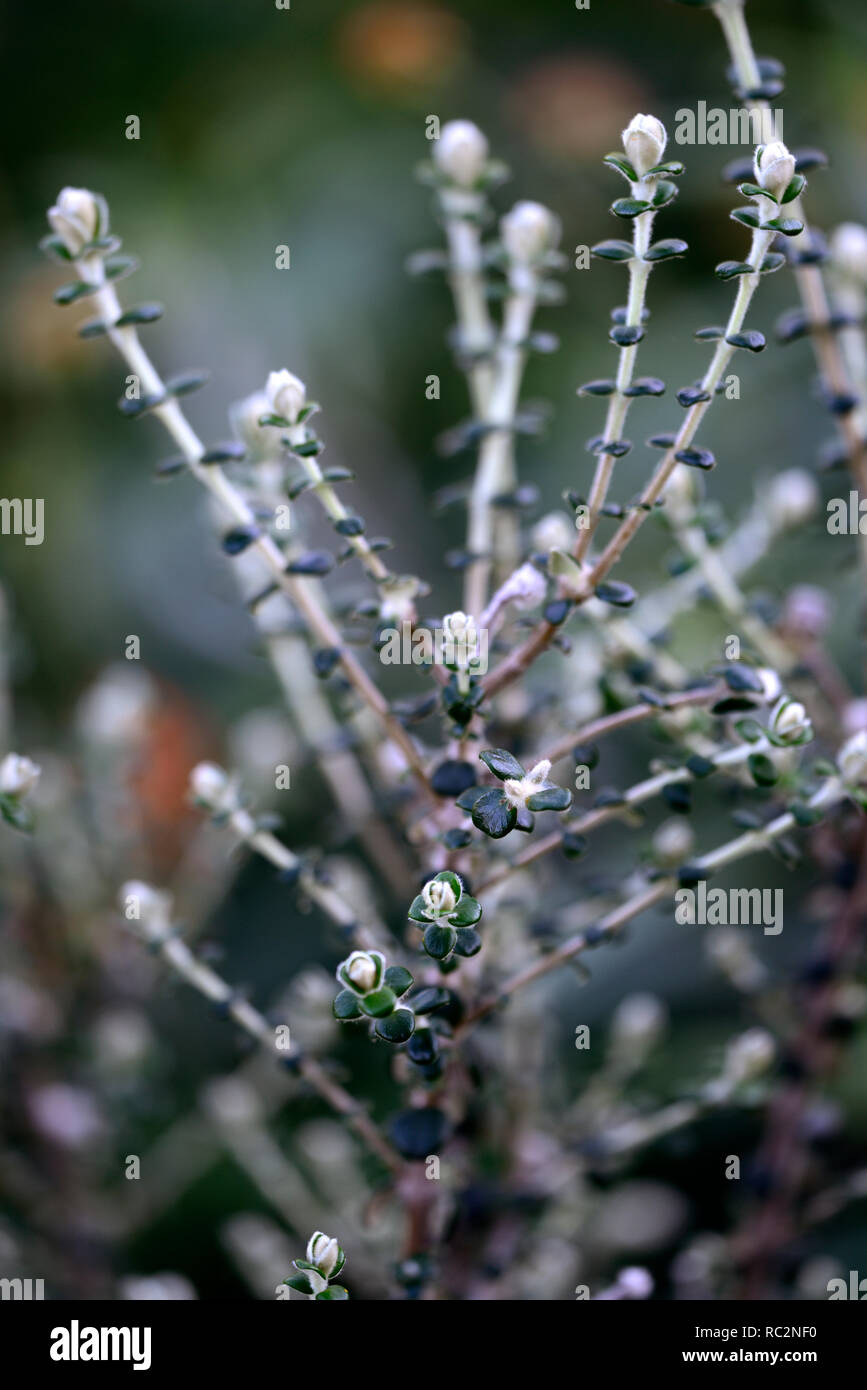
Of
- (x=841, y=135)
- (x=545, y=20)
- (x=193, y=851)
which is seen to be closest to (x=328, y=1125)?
(x=193, y=851)

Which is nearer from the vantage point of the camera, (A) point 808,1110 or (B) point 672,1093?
(A) point 808,1110

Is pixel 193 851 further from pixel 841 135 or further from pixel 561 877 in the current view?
pixel 841 135

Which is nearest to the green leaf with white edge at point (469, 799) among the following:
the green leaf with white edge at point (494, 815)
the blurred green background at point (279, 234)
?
the green leaf with white edge at point (494, 815)

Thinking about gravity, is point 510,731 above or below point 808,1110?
above

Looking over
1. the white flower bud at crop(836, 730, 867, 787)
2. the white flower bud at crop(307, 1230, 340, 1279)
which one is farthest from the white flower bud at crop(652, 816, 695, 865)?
the white flower bud at crop(307, 1230, 340, 1279)

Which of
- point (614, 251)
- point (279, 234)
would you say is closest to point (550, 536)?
point (614, 251)

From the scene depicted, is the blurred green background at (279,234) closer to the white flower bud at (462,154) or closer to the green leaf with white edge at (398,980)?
the white flower bud at (462,154)

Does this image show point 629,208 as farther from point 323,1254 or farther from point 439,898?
point 323,1254
